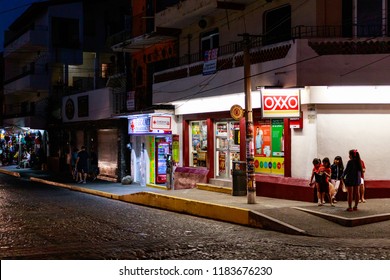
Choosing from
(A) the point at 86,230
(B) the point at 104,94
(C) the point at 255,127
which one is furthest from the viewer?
(B) the point at 104,94

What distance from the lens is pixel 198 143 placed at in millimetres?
22062

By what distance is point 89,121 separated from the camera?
101 feet

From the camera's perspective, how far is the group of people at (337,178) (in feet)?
44.0

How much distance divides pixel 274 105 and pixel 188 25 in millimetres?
8475

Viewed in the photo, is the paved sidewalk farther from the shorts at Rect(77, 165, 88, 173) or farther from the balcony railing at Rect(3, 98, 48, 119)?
the balcony railing at Rect(3, 98, 48, 119)

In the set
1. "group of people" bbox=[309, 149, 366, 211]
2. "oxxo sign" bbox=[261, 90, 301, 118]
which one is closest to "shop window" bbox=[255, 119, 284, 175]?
"oxxo sign" bbox=[261, 90, 301, 118]

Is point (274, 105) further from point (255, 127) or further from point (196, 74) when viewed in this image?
point (196, 74)

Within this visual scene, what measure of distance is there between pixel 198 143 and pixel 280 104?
22.5ft

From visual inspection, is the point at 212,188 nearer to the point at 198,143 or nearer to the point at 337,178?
the point at 198,143

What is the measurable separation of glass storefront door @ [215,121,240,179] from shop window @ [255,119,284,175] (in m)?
1.35

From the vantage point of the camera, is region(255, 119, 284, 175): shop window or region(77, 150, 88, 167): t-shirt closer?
region(255, 119, 284, 175): shop window

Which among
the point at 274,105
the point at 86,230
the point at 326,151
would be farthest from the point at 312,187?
the point at 86,230

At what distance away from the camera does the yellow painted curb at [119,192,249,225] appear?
14148mm

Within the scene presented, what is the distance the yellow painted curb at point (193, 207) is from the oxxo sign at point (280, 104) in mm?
3235
